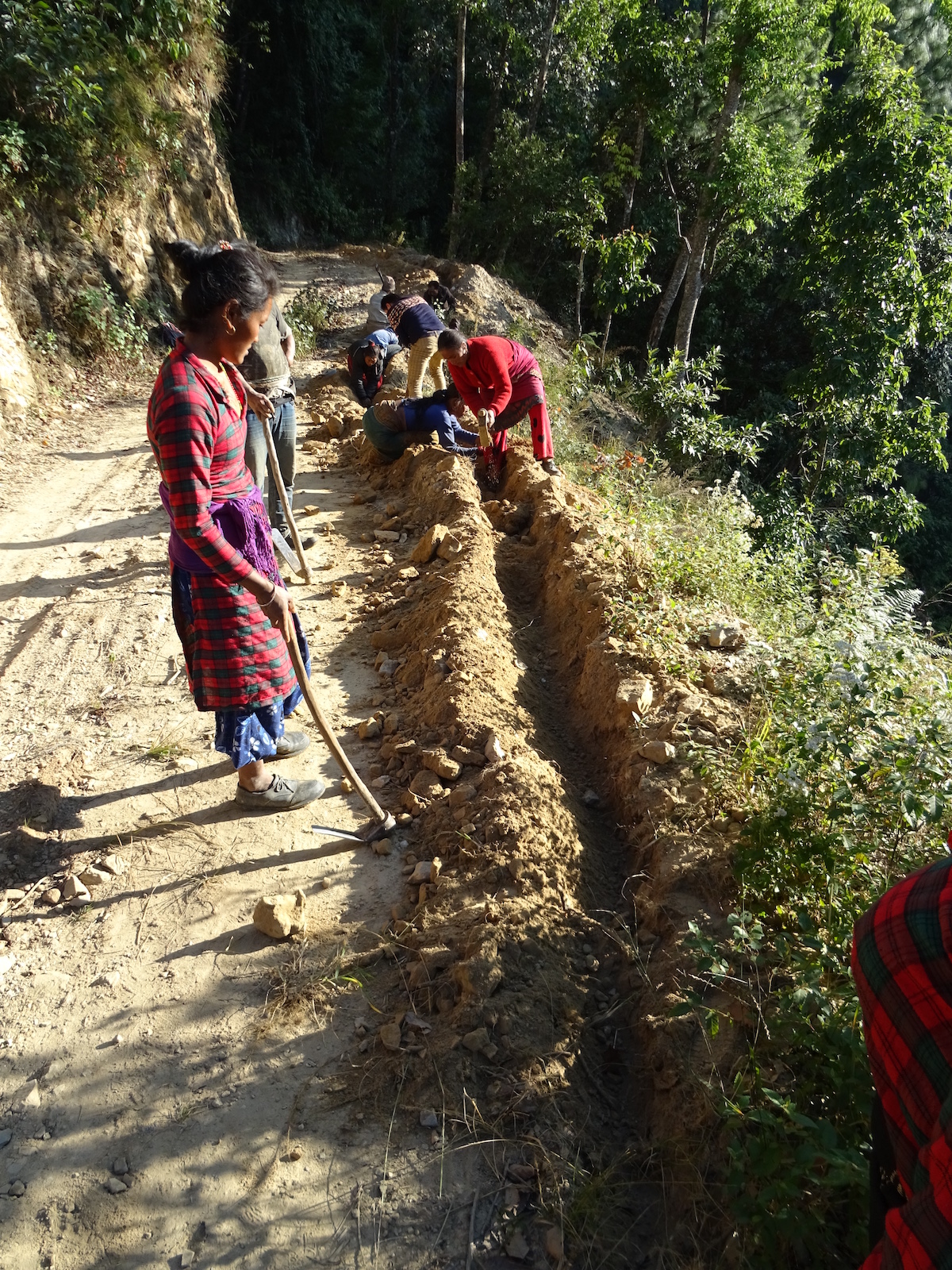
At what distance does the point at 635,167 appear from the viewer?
44.5 ft

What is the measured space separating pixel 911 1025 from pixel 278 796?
7.19ft

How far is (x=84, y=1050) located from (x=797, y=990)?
1.88m

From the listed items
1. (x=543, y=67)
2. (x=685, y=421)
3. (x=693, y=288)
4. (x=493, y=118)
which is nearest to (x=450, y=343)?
(x=685, y=421)

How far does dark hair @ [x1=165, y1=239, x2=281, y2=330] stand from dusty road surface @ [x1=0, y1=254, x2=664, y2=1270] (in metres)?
1.71

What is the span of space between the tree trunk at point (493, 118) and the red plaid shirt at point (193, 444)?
55.7 ft

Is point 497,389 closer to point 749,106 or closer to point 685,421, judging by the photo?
point 685,421

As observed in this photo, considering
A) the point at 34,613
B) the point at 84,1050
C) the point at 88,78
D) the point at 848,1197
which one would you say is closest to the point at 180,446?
the point at 84,1050

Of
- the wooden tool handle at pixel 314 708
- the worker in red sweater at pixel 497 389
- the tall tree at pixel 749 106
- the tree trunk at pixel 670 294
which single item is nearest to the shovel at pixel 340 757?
the wooden tool handle at pixel 314 708

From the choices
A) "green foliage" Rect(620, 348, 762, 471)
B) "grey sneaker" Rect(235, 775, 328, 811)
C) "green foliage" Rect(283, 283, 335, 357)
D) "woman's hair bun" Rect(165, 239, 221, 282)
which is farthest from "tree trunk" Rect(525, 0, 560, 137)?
"grey sneaker" Rect(235, 775, 328, 811)

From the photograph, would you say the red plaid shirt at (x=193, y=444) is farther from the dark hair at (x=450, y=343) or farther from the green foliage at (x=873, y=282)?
the green foliage at (x=873, y=282)

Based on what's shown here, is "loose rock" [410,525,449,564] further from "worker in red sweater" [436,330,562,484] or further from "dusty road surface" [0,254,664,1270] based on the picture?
"worker in red sweater" [436,330,562,484]

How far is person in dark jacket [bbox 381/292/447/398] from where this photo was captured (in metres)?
6.02

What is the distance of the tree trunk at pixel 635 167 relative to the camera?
13703mm

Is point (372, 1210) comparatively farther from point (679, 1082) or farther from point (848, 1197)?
point (848, 1197)
